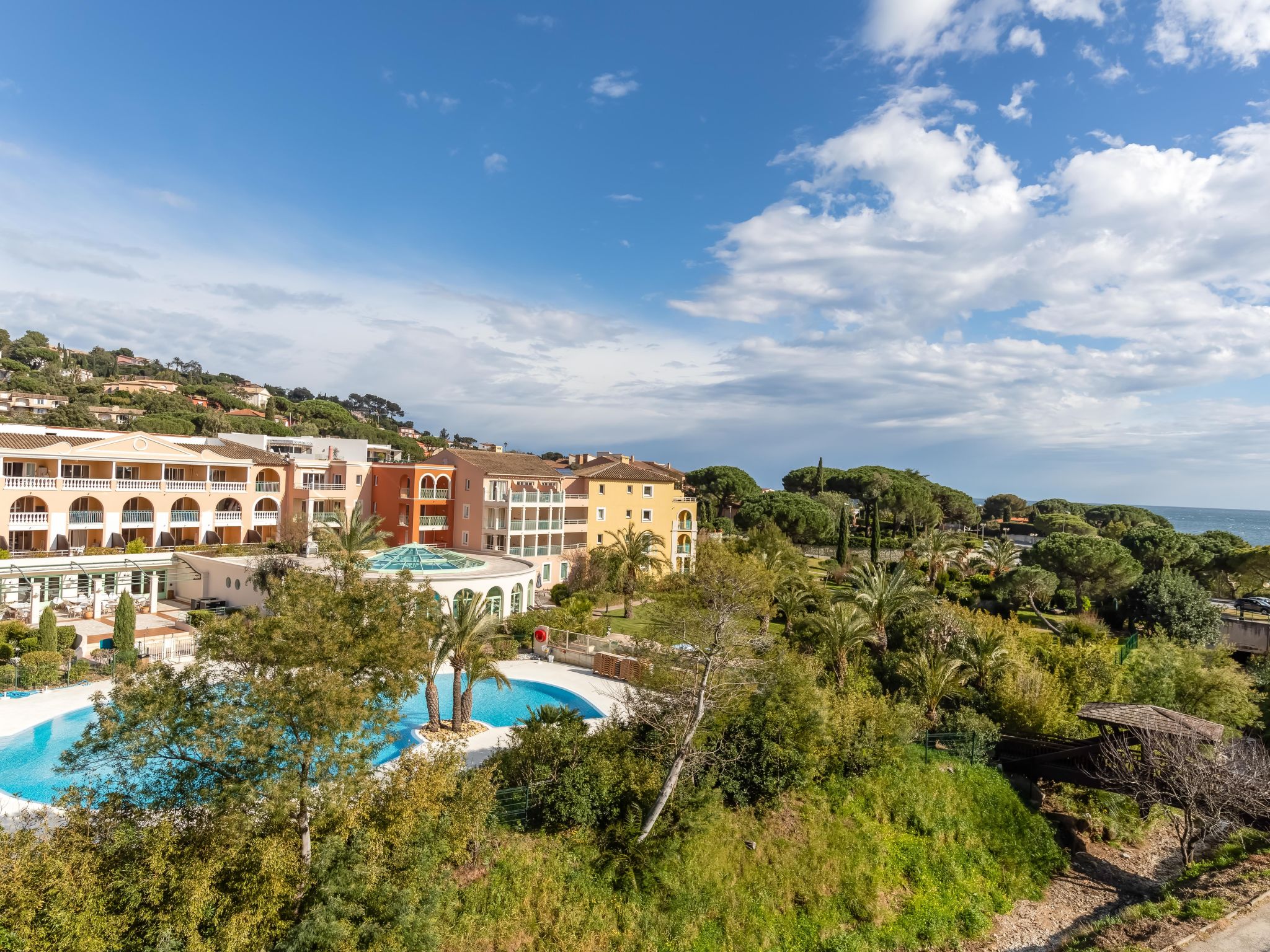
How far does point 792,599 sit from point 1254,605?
29.9 m

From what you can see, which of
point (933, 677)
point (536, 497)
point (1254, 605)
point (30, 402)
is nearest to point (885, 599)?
point (933, 677)

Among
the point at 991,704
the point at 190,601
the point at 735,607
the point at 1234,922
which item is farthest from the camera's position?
the point at 190,601

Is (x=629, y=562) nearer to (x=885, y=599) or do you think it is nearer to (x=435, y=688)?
(x=885, y=599)

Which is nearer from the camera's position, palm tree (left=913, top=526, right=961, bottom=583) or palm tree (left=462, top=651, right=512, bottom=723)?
palm tree (left=462, top=651, right=512, bottom=723)

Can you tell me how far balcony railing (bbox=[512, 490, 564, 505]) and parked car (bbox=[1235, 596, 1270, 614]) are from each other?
39.7m

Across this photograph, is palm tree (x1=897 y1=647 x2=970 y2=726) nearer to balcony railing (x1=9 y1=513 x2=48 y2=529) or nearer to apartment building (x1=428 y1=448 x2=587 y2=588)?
apartment building (x1=428 y1=448 x2=587 y2=588)

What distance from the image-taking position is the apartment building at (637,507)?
156ft

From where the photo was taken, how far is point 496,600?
103ft

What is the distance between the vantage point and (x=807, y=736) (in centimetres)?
1866

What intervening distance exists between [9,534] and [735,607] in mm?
36920

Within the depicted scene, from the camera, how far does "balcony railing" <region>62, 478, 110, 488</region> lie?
111ft

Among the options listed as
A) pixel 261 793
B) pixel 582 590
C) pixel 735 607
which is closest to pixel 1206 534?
pixel 582 590

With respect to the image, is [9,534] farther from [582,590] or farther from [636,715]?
[636,715]

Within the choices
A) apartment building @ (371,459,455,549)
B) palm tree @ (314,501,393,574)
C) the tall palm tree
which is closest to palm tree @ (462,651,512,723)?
the tall palm tree
